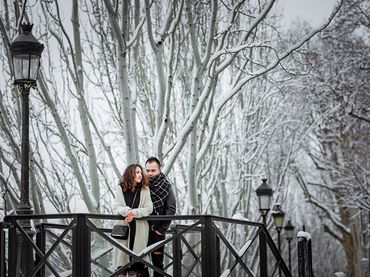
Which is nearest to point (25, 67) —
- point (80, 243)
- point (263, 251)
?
point (80, 243)

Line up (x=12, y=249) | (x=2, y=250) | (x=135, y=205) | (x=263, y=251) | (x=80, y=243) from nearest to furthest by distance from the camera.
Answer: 1. (x=80, y=243)
2. (x=12, y=249)
3. (x=2, y=250)
4. (x=135, y=205)
5. (x=263, y=251)

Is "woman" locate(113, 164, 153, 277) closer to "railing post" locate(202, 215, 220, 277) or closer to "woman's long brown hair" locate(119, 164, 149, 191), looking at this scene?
"woman's long brown hair" locate(119, 164, 149, 191)

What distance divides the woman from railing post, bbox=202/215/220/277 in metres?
0.74

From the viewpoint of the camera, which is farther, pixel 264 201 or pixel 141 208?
pixel 264 201

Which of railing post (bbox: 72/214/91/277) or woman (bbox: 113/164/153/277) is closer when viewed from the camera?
railing post (bbox: 72/214/91/277)

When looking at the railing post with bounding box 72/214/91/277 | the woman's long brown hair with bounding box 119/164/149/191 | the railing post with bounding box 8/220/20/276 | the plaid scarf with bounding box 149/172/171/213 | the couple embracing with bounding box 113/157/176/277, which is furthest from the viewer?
the plaid scarf with bounding box 149/172/171/213

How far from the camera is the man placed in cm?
919

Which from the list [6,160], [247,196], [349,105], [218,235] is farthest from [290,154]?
[218,235]

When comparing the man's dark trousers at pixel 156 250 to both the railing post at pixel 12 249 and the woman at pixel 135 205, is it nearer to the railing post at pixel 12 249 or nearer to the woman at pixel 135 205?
the woman at pixel 135 205

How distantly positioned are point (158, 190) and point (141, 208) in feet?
1.98

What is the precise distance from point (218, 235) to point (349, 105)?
19663 mm

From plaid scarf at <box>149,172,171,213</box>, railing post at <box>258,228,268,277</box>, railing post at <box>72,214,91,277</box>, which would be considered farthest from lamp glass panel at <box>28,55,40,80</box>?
railing post at <box>258,228,268,277</box>

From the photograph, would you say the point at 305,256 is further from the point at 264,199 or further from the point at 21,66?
the point at 21,66

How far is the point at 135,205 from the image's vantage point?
29.8 ft
